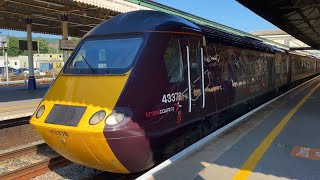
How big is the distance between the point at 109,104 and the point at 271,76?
12240 millimetres

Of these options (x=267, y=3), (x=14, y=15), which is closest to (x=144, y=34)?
(x=267, y=3)

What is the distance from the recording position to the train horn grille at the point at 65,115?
579cm

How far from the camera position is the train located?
5.62 meters

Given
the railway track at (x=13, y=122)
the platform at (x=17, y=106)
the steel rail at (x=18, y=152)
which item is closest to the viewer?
the steel rail at (x=18, y=152)

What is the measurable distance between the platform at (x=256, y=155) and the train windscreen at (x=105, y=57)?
1.85 meters

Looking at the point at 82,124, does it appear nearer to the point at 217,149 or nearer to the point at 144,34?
the point at 144,34

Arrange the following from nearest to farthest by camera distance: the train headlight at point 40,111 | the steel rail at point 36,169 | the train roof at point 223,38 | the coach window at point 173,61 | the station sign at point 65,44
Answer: the train headlight at point 40,111
the coach window at point 173,61
the steel rail at point 36,169
the train roof at point 223,38
the station sign at point 65,44

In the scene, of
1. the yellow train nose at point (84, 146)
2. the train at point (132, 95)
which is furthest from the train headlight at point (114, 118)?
the yellow train nose at point (84, 146)

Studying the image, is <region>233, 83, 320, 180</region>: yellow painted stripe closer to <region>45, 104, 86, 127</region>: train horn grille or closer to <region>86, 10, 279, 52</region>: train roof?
<region>45, 104, 86, 127</region>: train horn grille

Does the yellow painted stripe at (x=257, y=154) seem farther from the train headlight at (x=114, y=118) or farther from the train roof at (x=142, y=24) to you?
the train roof at (x=142, y=24)

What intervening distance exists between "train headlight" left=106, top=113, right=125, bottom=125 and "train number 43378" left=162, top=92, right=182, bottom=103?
101cm

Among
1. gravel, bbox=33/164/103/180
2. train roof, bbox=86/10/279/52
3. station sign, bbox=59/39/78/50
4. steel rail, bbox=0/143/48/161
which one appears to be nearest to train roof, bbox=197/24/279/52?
train roof, bbox=86/10/279/52

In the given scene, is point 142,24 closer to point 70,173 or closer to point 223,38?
point 223,38

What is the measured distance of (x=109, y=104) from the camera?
Result: 5.66 metres
